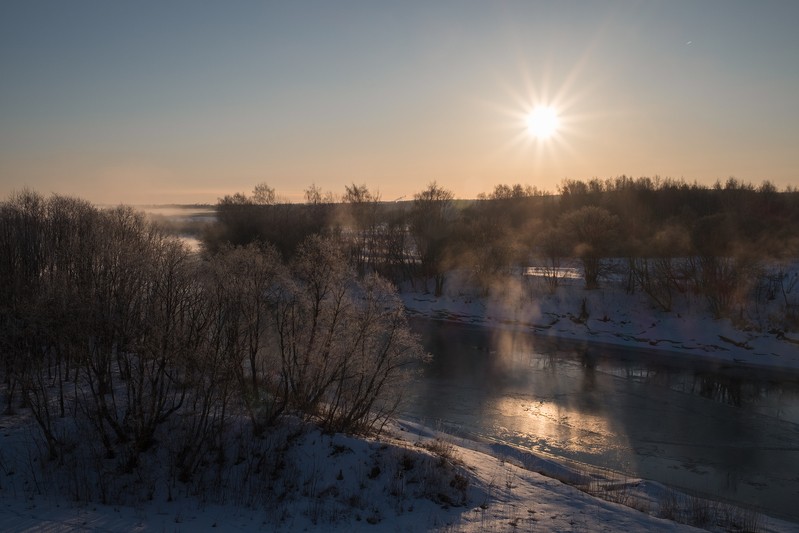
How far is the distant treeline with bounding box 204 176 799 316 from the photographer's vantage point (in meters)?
31.5

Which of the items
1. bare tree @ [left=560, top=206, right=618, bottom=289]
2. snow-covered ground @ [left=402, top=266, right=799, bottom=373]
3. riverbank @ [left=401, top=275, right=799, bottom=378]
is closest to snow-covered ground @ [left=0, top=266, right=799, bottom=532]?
riverbank @ [left=401, top=275, right=799, bottom=378]

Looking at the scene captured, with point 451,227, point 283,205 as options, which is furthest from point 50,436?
point 283,205

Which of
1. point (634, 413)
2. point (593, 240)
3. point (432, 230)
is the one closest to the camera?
point (634, 413)

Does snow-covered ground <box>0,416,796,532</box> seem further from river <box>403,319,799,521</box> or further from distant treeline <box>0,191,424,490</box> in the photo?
river <box>403,319,799,521</box>

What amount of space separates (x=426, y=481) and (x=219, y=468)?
4097 millimetres

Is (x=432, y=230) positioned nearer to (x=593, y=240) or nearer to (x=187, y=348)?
(x=593, y=240)

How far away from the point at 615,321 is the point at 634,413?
14.4 meters

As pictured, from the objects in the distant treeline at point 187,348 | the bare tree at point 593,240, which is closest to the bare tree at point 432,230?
the bare tree at point 593,240

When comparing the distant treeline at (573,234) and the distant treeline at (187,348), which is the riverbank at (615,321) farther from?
the distant treeline at (187,348)

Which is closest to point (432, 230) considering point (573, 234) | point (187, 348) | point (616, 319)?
point (573, 234)

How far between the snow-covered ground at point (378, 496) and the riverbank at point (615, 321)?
15.9 meters

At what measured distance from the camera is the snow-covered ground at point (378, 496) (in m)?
9.54

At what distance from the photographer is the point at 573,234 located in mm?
37656

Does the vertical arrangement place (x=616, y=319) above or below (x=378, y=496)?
above
